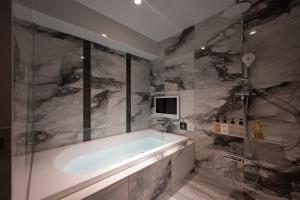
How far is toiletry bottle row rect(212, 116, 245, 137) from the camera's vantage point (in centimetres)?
163

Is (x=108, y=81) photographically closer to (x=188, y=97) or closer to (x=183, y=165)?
(x=188, y=97)

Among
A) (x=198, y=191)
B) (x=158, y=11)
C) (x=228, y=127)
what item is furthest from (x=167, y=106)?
(x=158, y=11)

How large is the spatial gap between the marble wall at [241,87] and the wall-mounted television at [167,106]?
0.40ft

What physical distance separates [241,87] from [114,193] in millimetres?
1861

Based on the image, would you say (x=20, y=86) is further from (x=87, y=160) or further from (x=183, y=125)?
(x=183, y=125)

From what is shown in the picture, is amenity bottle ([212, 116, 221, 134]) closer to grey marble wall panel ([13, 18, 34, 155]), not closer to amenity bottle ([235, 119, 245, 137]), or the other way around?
amenity bottle ([235, 119, 245, 137])

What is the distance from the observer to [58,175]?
110cm

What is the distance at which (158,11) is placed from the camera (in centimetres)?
180

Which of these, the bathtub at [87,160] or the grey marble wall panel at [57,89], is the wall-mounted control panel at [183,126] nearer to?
the bathtub at [87,160]

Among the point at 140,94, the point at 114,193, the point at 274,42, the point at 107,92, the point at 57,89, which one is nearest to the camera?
the point at 114,193

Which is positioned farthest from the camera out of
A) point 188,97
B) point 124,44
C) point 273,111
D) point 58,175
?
point 188,97

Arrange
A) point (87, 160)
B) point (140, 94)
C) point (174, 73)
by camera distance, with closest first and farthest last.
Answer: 1. point (87, 160)
2. point (174, 73)
3. point (140, 94)

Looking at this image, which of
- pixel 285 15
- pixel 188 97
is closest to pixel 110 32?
pixel 188 97

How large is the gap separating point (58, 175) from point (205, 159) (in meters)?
1.90
